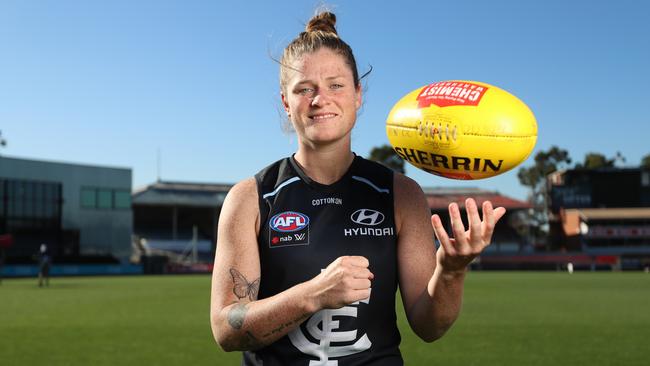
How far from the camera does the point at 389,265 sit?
8.83 ft

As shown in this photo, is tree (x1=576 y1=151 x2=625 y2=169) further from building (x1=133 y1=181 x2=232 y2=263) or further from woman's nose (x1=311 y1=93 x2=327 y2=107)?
woman's nose (x1=311 y1=93 x2=327 y2=107)

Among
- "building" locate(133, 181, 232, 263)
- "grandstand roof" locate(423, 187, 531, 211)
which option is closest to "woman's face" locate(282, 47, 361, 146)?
"building" locate(133, 181, 232, 263)

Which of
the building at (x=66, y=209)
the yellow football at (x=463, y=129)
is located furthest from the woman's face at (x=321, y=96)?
the building at (x=66, y=209)

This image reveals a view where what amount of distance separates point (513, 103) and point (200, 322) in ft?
37.9

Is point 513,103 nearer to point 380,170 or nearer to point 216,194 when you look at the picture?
point 380,170

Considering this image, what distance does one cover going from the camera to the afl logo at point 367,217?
8.86ft

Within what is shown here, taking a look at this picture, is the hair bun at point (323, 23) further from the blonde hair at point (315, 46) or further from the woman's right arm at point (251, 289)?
the woman's right arm at point (251, 289)

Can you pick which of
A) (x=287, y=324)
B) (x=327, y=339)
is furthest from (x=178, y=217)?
(x=287, y=324)

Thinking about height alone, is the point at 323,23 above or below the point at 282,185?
above

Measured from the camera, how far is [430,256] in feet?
9.03

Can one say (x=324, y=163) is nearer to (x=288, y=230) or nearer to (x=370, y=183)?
(x=370, y=183)

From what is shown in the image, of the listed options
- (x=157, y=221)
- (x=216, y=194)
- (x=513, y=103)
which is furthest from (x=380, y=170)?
(x=157, y=221)

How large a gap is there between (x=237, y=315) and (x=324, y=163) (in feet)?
2.47

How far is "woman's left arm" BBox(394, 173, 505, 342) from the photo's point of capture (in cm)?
244
